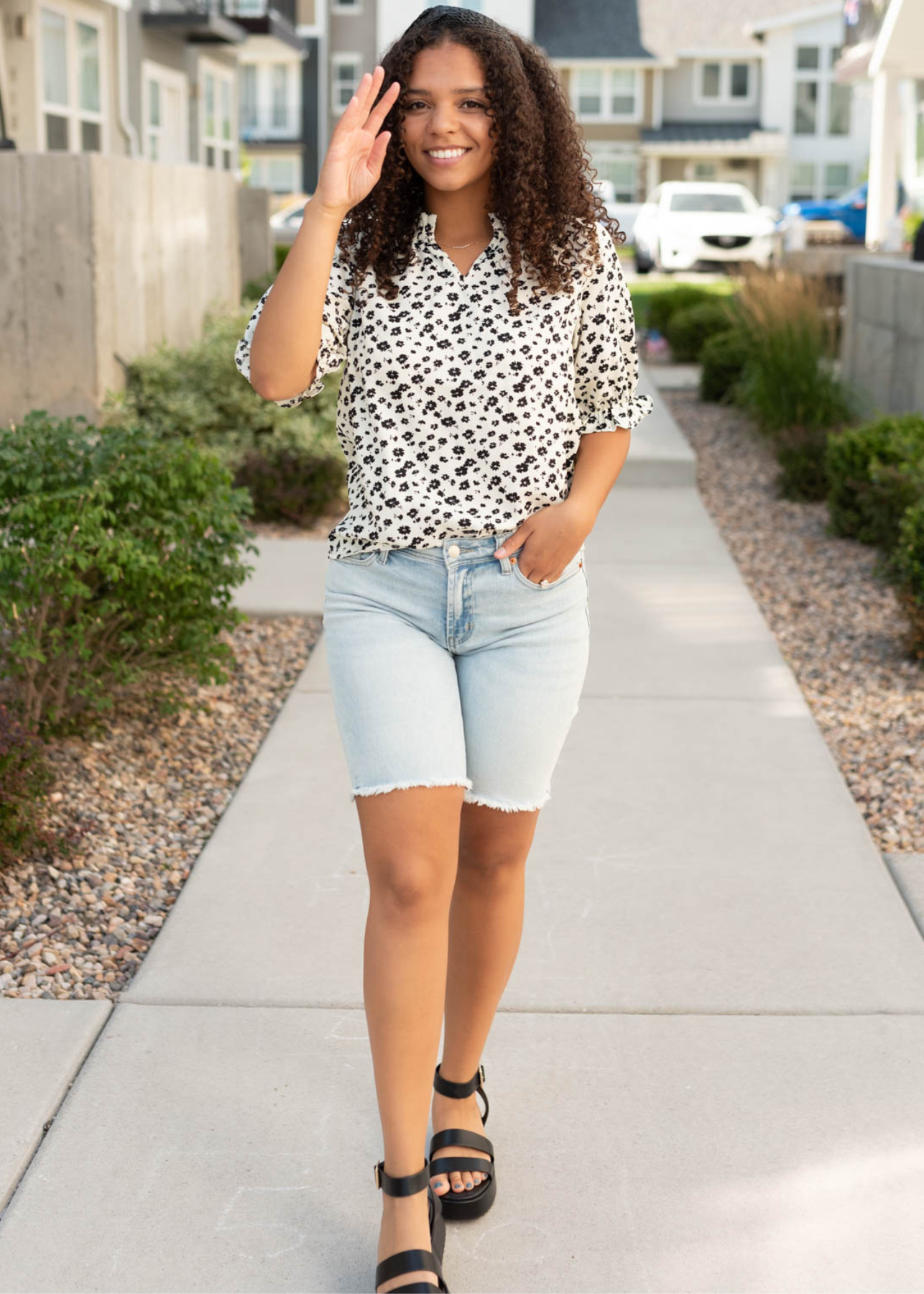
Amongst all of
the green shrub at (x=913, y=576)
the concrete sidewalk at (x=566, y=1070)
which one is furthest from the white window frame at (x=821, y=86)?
the concrete sidewalk at (x=566, y=1070)

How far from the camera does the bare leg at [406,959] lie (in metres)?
2.21

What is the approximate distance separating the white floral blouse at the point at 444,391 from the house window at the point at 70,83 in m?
12.8

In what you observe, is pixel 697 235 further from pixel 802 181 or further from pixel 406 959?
pixel 406 959

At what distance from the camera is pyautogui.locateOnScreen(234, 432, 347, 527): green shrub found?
7930mm


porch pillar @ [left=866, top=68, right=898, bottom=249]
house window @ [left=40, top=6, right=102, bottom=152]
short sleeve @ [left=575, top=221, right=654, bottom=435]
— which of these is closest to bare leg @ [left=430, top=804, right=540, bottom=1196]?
short sleeve @ [left=575, top=221, right=654, bottom=435]

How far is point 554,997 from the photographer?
319 centimetres

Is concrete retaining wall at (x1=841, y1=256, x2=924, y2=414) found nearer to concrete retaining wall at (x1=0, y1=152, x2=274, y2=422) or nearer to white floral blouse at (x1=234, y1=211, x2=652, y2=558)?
concrete retaining wall at (x1=0, y1=152, x2=274, y2=422)

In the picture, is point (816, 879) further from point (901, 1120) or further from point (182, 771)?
point (182, 771)

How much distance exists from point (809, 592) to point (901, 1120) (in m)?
4.39

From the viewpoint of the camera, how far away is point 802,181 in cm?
4628

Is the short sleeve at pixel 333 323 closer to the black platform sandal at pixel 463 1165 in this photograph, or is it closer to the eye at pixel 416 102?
the eye at pixel 416 102

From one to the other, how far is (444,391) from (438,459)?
4.0 inches

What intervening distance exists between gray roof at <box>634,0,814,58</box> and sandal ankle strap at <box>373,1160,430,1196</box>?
155 ft

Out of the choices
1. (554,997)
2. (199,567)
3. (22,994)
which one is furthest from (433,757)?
(199,567)
